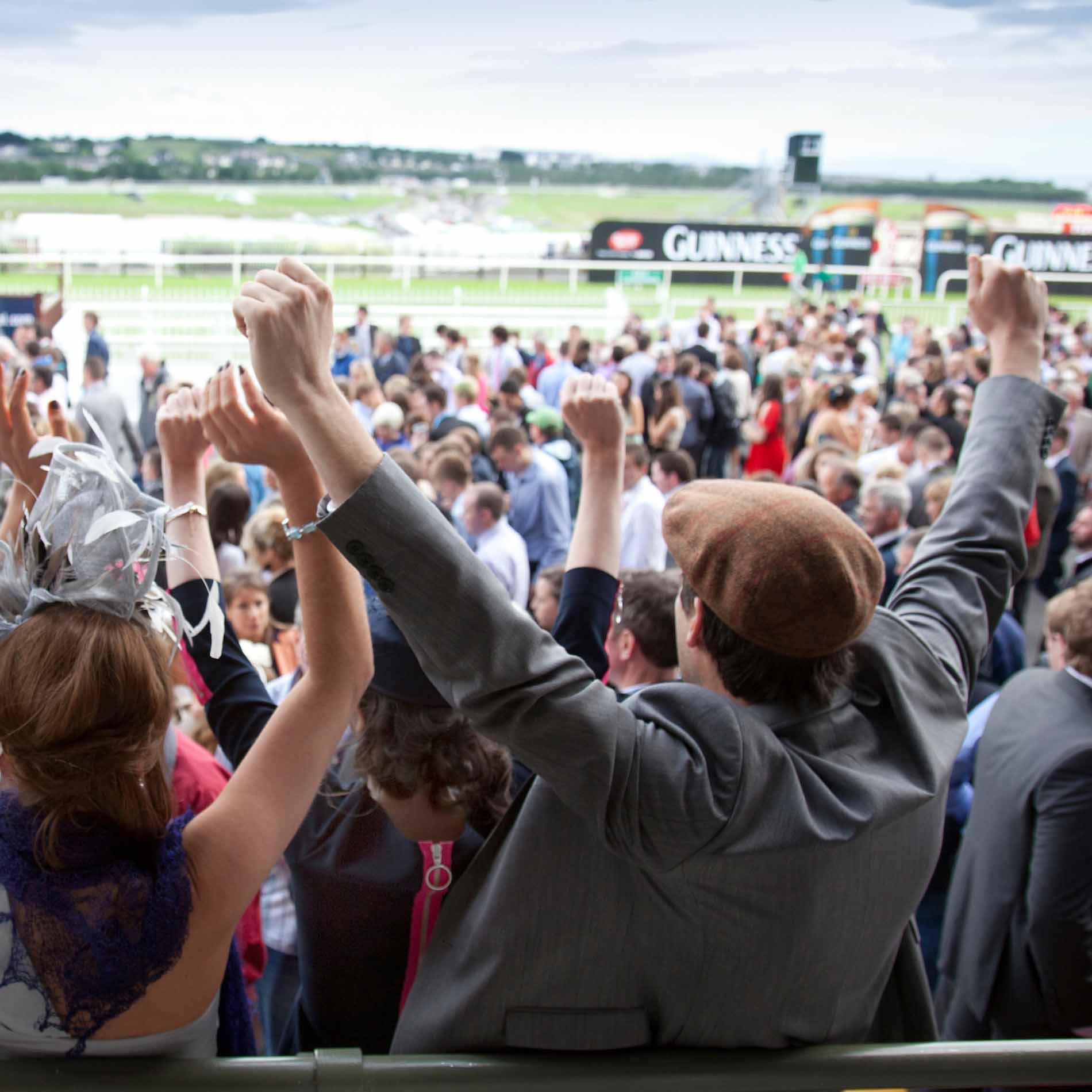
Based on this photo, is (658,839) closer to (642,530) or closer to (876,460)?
(642,530)

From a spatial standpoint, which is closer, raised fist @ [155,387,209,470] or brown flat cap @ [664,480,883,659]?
brown flat cap @ [664,480,883,659]

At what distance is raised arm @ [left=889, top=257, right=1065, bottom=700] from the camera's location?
138 cm

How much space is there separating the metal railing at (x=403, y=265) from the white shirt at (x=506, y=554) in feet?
31.8

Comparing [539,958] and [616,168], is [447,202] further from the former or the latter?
[539,958]

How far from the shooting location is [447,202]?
44.4 m

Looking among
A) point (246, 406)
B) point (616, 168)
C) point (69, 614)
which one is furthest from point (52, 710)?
point (616, 168)

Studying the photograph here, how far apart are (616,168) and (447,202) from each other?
977 cm

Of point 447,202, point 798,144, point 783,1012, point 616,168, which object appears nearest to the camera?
point 783,1012

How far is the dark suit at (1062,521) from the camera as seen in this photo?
22.5 ft

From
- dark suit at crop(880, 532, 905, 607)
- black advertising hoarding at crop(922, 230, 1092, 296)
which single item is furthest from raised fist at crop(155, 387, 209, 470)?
black advertising hoarding at crop(922, 230, 1092, 296)

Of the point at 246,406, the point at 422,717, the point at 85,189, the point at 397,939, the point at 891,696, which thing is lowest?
the point at 397,939

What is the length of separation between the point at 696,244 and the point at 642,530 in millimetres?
22583

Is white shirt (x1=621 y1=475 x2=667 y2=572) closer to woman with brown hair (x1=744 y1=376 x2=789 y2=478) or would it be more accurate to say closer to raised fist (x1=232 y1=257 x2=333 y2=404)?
woman with brown hair (x1=744 y1=376 x2=789 y2=478)

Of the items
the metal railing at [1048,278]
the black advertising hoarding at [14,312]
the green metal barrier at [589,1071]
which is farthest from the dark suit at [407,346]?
the metal railing at [1048,278]
